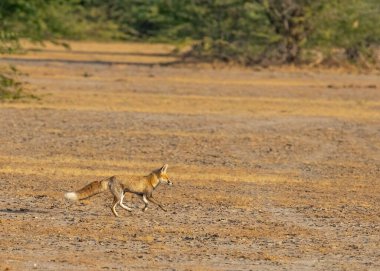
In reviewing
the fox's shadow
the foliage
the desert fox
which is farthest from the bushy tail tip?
the foliage

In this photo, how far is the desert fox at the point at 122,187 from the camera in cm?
1282

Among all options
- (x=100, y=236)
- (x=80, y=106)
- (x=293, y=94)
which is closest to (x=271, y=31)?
(x=293, y=94)

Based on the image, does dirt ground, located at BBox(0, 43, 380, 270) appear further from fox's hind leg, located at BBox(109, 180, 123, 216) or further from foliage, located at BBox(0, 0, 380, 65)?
foliage, located at BBox(0, 0, 380, 65)

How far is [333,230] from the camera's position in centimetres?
1262

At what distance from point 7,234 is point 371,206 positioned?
4678mm

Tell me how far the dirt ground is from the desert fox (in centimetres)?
22

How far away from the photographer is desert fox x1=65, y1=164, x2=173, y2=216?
12820 mm

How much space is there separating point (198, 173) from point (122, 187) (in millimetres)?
4730

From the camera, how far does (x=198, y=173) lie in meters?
17.6

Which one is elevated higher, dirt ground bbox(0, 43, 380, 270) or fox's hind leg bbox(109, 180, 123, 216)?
fox's hind leg bbox(109, 180, 123, 216)

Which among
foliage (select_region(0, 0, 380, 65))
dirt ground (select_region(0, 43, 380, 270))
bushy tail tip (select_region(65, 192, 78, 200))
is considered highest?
bushy tail tip (select_region(65, 192, 78, 200))

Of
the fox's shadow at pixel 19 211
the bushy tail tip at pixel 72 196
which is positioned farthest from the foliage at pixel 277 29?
the bushy tail tip at pixel 72 196

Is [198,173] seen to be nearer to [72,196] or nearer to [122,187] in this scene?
[122,187]

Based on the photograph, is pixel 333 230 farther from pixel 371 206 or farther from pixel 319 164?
pixel 319 164
